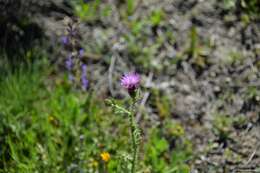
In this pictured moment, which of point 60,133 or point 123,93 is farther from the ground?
point 123,93

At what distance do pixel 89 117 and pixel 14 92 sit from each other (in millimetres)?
625

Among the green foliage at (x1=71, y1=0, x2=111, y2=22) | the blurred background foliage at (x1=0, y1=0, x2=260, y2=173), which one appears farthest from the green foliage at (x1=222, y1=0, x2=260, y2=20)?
the green foliage at (x1=71, y1=0, x2=111, y2=22)

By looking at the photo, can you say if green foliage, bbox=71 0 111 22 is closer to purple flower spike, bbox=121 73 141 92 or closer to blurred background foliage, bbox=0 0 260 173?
blurred background foliage, bbox=0 0 260 173

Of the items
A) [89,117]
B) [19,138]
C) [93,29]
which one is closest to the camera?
[19,138]

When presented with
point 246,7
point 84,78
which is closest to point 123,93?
point 84,78

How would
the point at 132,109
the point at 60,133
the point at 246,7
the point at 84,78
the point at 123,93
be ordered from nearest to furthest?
1. the point at 132,109
2. the point at 60,133
3. the point at 84,78
4. the point at 123,93
5. the point at 246,7

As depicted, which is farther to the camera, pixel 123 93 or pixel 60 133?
pixel 123 93

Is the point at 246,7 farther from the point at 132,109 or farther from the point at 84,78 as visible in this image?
the point at 132,109

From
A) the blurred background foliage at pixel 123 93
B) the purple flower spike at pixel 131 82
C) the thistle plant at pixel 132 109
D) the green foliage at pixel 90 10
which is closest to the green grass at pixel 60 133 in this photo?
the blurred background foliage at pixel 123 93

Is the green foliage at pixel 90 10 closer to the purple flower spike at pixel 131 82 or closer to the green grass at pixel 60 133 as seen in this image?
the green grass at pixel 60 133

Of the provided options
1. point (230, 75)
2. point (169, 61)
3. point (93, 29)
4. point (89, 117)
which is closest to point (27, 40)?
point (93, 29)

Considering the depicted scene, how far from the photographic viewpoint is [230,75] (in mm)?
3777

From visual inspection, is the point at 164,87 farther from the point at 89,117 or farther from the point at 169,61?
the point at 89,117

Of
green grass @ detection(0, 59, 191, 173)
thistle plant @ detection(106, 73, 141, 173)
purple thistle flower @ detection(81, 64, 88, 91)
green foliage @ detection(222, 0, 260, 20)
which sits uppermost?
green foliage @ detection(222, 0, 260, 20)
